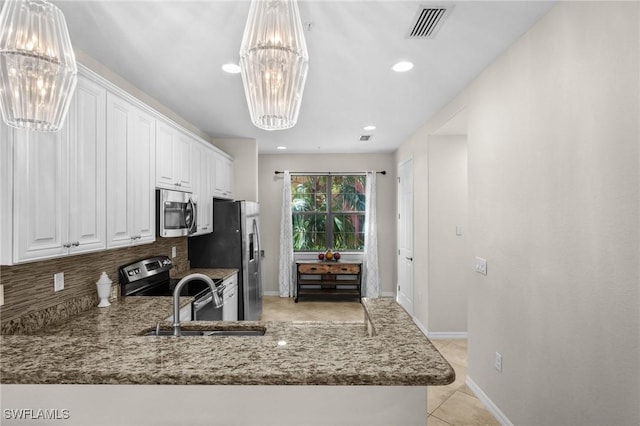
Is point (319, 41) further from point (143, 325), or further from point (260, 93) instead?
point (143, 325)

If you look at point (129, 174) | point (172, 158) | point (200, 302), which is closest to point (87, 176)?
point (129, 174)

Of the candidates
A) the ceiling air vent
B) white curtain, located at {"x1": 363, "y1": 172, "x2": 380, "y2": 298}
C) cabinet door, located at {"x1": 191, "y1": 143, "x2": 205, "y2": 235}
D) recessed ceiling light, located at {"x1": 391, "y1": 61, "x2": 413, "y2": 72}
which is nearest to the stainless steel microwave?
cabinet door, located at {"x1": 191, "y1": 143, "x2": 205, "y2": 235}

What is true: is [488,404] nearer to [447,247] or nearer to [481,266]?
[481,266]

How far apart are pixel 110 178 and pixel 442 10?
2.17 meters

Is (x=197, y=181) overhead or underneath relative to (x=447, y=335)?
overhead

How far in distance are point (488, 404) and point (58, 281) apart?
3.04 meters

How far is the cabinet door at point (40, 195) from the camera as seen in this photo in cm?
157

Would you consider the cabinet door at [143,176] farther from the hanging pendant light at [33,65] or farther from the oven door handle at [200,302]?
the hanging pendant light at [33,65]

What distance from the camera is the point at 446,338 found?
162 inches

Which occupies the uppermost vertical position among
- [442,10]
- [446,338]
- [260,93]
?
[442,10]

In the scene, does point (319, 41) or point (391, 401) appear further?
point (319, 41)

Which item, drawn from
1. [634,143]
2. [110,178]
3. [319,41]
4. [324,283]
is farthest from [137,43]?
[324,283]

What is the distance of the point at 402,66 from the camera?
2580mm

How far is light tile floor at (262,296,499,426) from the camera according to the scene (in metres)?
2.52
